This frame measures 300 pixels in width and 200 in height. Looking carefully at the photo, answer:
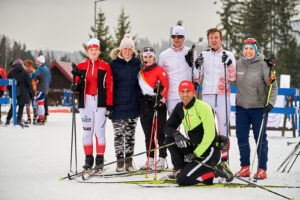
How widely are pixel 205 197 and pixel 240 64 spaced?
2.15 m

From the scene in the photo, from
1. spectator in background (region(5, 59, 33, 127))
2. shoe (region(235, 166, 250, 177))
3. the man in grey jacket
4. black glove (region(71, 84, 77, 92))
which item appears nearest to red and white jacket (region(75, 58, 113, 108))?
black glove (region(71, 84, 77, 92))

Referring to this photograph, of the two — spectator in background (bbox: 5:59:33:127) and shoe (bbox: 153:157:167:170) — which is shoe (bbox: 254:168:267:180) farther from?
spectator in background (bbox: 5:59:33:127)

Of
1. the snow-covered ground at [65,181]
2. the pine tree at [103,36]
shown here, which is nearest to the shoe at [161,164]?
the snow-covered ground at [65,181]

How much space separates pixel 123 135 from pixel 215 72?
164 centimetres

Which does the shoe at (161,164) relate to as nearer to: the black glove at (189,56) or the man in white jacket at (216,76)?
the man in white jacket at (216,76)

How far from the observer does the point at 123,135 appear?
5.12m

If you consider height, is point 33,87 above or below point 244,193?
above

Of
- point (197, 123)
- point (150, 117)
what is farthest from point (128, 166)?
point (197, 123)

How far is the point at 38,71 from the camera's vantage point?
431 inches

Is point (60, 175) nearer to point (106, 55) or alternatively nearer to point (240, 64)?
point (240, 64)

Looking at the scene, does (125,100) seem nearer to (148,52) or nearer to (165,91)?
(165,91)

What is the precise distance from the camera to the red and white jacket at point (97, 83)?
494 cm

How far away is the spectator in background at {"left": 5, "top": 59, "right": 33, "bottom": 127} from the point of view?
10716mm

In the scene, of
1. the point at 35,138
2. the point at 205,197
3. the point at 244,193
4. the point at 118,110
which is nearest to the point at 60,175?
the point at 118,110
